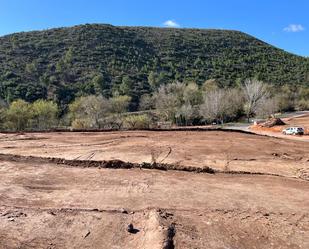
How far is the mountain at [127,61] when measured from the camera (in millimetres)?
79188

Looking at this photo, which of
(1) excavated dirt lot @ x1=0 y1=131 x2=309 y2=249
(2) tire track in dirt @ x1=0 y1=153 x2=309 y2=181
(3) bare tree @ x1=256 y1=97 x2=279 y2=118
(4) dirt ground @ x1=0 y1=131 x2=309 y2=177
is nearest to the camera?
(1) excavated dirt lot @ x1=0 y1=131 x2=309 y2=249

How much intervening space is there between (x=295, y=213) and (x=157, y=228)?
4994 mm

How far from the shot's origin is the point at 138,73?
91.5 m

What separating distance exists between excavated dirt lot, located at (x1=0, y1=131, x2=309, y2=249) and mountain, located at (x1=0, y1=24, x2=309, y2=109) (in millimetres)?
50788

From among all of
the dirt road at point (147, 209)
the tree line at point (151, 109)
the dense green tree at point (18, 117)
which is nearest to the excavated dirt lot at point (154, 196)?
the dirt road at point (147, 209)

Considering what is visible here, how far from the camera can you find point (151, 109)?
74.9m

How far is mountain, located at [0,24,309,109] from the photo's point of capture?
79188mm

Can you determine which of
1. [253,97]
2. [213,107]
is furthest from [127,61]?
[213,107]

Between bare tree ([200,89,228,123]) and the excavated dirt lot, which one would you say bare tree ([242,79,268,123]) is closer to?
bare tree ([200,89,228,123])

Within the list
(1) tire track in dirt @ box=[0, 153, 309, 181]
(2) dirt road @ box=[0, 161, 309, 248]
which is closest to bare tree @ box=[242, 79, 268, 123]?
(1) tire track in dirt @ box=[0, 153, 309, 181]

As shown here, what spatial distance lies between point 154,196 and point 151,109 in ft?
195

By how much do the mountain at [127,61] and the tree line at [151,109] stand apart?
9204 millimetres

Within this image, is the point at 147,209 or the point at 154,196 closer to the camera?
the point at 147,209

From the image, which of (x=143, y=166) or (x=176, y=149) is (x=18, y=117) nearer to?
(x=176, y=149)
